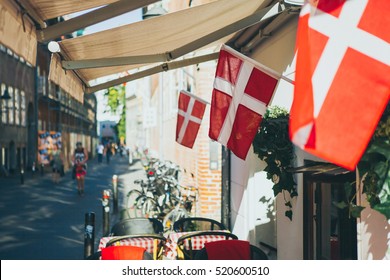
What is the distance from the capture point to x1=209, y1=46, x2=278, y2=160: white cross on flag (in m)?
4.12

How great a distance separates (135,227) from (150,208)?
463 centimetres

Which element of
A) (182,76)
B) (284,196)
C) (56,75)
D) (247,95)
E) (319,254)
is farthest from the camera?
(182,76)

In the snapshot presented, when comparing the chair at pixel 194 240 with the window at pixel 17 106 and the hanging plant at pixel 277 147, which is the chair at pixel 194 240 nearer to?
the hanging plant at pixel 277 147

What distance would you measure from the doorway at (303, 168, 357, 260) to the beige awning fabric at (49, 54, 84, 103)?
2534mm

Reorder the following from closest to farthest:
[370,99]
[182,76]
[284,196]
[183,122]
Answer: [370,99] → [284,196] → [183,122] → [182,76]

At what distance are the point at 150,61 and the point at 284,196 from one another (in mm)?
2115

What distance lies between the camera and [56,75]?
483cm

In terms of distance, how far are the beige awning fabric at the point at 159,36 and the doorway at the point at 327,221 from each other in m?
1.64

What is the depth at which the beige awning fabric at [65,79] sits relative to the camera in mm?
4730

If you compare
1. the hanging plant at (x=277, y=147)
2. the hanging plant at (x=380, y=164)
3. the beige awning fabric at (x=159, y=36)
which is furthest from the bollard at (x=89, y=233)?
the hanging plant at (x=380, y=164)

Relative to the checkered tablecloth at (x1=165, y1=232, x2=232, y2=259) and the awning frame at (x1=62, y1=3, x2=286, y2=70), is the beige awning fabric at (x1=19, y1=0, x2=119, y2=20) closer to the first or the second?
the awning frame at (x1=62, y1=3, x2=286, y2=70)

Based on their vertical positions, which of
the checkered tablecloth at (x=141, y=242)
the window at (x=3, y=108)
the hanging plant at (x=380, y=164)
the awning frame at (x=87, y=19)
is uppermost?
the window at (x=3, y=108)
